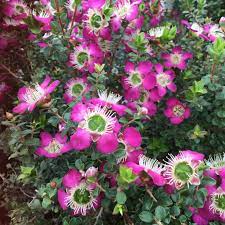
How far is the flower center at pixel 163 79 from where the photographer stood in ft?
5.81

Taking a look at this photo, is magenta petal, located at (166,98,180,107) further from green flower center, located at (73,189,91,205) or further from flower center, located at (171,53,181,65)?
green flower center, located at (73,189,91,205)

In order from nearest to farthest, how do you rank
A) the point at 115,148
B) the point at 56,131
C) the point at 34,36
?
the point at 115,148
the point at 56,131
the point at 34,36

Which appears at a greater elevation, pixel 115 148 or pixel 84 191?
pixel 115 148

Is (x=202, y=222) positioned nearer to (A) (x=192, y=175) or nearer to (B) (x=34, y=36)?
(A) (x=192, y=175)

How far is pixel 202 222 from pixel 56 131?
0.59 meters

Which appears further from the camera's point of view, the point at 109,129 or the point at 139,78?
the point at 139,78

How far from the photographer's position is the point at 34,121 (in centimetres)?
154

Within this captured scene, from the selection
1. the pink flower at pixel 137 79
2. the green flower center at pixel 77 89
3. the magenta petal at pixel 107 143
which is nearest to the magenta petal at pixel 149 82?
the pink flower at pixel 137 79

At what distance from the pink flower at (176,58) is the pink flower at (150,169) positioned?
55cm

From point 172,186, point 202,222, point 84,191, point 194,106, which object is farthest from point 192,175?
point 194,106

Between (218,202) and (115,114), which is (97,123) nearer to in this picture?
(115,114)

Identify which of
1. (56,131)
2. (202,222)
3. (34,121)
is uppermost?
(34,121)

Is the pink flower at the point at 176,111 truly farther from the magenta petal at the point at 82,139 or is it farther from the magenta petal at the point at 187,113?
the magenta petal at the point at 82,139

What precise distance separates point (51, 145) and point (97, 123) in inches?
11.2
